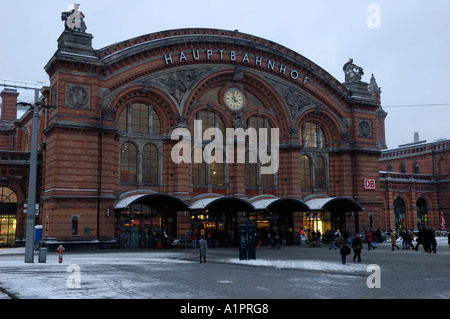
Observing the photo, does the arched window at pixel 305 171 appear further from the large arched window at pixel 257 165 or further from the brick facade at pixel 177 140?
the large arched window at pixel 257 165

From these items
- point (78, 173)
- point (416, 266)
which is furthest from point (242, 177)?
point (416, 266)

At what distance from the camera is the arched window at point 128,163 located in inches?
1724

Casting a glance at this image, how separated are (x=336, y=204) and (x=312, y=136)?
8.26m

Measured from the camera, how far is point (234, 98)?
49562 millimetres

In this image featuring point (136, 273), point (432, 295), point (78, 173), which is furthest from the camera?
point (78, 173)

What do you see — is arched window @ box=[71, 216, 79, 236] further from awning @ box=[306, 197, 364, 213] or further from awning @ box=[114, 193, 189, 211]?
awning @ box=[306, 197, 364, 213]

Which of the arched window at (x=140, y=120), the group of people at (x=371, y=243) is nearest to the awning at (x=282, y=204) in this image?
the group of people at (x=371, y=243)

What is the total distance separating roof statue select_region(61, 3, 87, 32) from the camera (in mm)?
42406

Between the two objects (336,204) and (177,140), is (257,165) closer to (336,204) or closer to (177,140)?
(336,204)

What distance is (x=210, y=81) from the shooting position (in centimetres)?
4812

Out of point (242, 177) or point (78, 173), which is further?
point (242, 177)

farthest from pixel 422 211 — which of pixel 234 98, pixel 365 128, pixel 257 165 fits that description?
pixel 234 98
